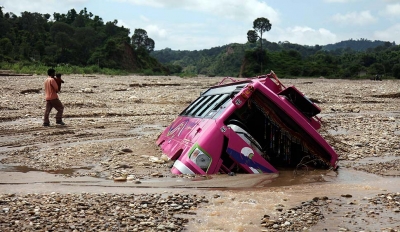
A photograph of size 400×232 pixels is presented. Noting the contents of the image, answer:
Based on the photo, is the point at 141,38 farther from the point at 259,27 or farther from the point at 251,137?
the point at 251,137

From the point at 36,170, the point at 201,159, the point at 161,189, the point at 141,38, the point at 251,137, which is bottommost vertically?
the point at 36,170

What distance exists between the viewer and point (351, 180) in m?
6.48

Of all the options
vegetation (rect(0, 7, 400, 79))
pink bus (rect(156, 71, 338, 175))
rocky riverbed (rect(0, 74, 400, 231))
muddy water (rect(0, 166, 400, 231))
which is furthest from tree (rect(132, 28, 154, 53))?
muddy water (rect(0, 166, 400, 231))

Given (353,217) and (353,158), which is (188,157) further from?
(353,158)

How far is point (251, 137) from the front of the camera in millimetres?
6785

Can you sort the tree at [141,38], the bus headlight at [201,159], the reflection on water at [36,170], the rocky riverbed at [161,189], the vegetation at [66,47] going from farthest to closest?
the tree at [141,38], the vegetation at [66,47], the reflection on water at [36,170], the bus headlight at [201,159], the rocky riverbed at [161,189]

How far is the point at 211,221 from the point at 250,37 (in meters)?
73.4

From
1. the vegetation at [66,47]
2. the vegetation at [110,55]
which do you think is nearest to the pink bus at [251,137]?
the vegetation at [110,55]

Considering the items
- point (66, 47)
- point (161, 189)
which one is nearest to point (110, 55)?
point (66, 47)

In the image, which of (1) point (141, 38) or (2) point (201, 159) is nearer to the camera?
(2) point (201, 159)

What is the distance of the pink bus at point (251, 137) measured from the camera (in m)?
6.39

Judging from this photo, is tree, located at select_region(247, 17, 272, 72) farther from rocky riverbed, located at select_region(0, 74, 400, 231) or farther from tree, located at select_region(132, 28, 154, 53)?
rocky riverbed, located at select_region(0, 74, 400, 231)

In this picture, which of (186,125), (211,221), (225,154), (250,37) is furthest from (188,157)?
(250,37)

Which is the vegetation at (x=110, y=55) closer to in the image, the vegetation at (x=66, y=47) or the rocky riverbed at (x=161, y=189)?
the vegetation at (x=66, y=47)
